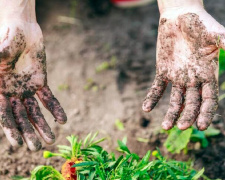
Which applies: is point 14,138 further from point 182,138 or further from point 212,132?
point 212,132

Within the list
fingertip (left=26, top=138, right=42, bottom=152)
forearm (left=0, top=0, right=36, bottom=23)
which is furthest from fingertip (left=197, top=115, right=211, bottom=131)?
forearm (left=0, top=0, right=36, bottom=23)

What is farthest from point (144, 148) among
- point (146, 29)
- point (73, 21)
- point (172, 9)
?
point (73, 21)

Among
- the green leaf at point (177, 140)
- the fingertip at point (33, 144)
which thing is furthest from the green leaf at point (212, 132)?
the fingertip at point (33, 144)

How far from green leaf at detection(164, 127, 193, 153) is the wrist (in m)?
0.66

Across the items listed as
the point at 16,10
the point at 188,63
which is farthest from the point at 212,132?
the point at 16,10

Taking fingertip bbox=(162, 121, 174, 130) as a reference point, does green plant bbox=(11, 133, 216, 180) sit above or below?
below

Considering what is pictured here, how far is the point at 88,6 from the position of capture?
152 inches

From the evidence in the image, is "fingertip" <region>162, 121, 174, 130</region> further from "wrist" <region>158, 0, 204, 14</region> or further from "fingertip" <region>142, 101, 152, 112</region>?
"wrist" <region>158, 0, 204, 14</region>

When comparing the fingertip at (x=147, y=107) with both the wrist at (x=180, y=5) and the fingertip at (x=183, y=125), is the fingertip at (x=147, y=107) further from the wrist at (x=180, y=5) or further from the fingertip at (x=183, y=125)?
the wrist at (x=180, y=5)

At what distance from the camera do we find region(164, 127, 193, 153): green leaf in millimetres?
2133

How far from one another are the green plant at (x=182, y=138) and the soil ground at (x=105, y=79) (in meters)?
0.09

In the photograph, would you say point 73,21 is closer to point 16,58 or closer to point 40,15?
point 40,15

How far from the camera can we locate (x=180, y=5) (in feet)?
7.04

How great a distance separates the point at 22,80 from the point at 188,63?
873mm
